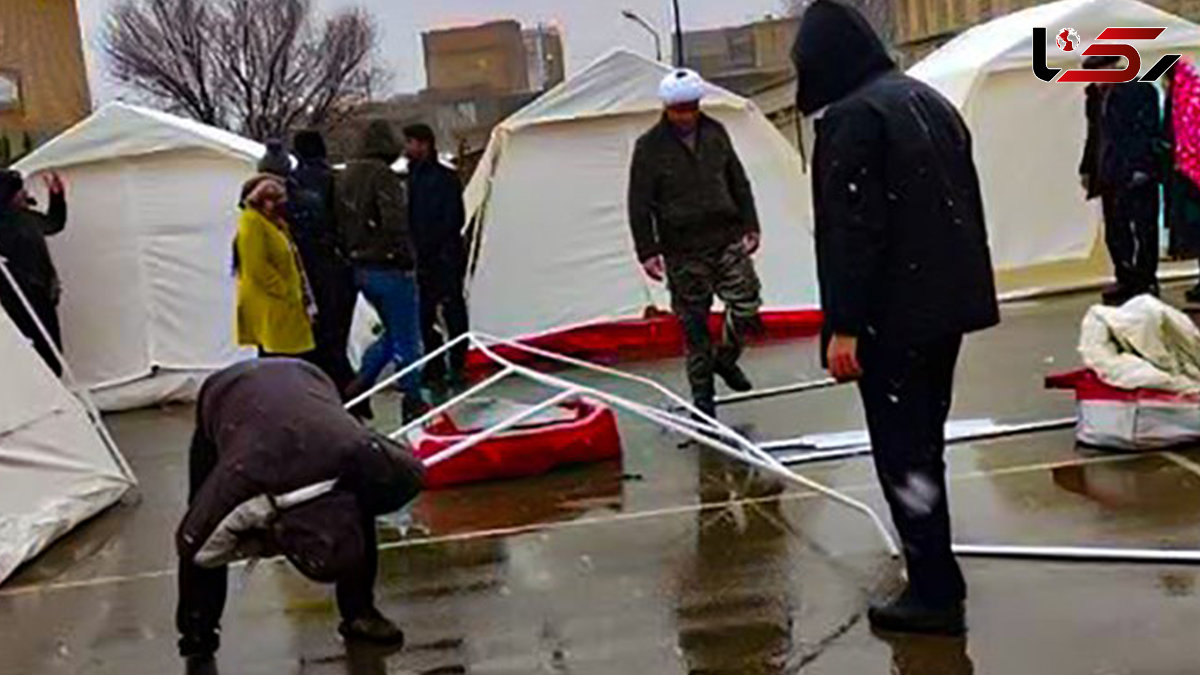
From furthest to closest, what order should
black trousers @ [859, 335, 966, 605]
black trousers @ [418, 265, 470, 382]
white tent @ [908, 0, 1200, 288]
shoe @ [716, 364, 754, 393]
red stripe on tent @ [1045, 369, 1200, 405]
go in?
1. white tent @ [908, 0, 1200, 288]
2. black trousers @ [418, 265, 470, 382]
3. shoe @ [716, 364, 754, 393]
4. red stripe on tent @ [1045, 369, 1200, 405]
5. black trousers @ [859, 335, 966, 605]

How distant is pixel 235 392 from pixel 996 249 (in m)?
8.95

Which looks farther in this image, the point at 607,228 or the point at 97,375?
the point at 607,228

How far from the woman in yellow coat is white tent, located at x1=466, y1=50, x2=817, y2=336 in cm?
333

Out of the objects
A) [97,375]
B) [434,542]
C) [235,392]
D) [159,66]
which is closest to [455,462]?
[434,542]

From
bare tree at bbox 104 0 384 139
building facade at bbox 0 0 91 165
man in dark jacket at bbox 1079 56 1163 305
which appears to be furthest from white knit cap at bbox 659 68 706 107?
bare tree at bbox 104 0 384 139

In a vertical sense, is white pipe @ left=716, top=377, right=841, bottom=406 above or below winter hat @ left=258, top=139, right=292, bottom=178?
below

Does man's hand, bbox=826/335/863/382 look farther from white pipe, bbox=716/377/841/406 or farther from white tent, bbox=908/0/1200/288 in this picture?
white tent, bbox=908/0/1200/288

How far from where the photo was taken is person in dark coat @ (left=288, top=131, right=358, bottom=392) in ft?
30.5

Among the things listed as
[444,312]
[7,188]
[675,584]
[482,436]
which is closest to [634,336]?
[444,312]

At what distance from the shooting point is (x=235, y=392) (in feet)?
14.8

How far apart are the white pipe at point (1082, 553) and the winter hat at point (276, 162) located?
5.23 m

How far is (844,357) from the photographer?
414cm

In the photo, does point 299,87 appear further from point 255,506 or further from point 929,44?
point 255,506

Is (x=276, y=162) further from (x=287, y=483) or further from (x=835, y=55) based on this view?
(x=835, y=55)
